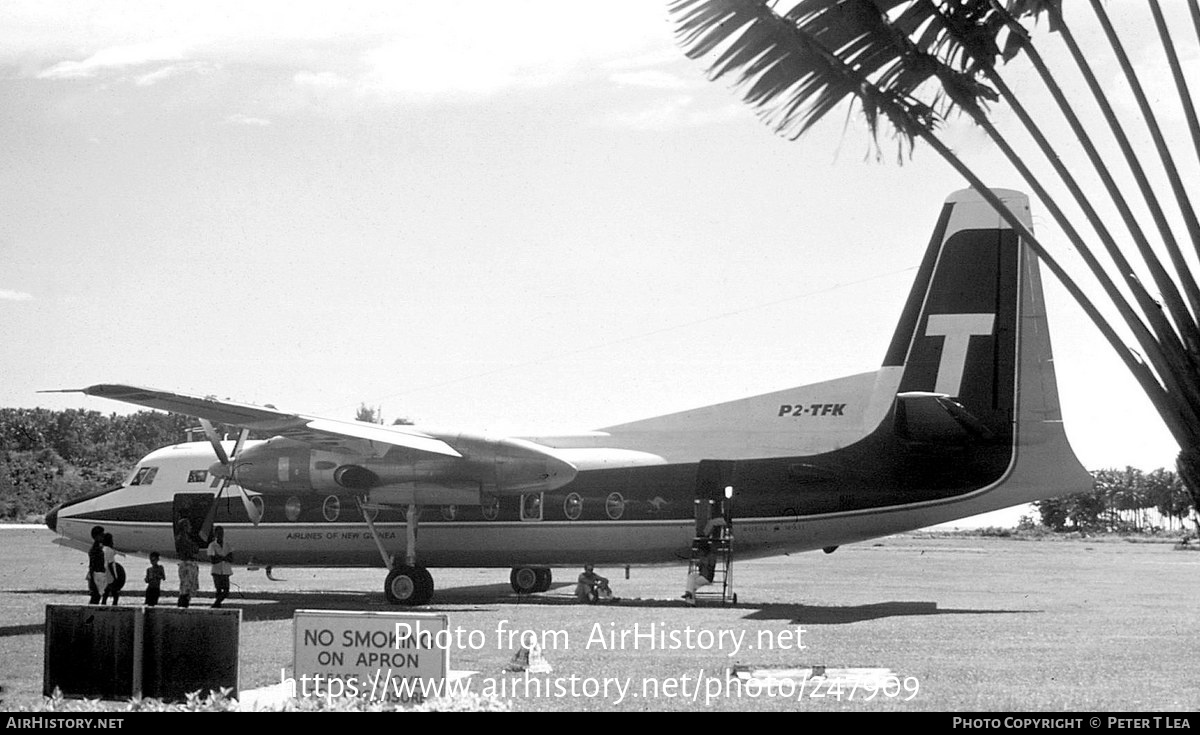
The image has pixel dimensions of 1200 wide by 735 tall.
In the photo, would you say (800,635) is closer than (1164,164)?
No

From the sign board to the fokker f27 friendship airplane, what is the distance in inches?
416

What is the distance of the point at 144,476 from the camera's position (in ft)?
85.1

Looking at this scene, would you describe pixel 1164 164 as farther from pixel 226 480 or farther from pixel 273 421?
pixel 226 480

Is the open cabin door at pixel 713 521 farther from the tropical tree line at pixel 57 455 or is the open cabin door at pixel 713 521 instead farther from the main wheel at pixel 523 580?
the tropical tree line at pixel 57 455

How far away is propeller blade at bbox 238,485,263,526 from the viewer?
78.5 feet

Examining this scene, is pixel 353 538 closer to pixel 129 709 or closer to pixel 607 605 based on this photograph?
pixel 607 605

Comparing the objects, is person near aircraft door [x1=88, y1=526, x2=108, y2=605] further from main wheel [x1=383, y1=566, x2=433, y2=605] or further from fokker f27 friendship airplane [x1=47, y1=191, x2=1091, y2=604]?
main wheel [x1=383, y1=566, x2=433, y2=605]

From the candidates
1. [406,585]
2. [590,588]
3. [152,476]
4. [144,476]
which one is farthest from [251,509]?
[590,588]

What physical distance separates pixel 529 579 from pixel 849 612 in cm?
800

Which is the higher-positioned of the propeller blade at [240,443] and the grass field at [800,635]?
the propeller blade at [240,443]

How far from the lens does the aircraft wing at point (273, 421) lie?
60.9 feet

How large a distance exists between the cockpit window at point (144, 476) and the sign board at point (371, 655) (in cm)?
1723

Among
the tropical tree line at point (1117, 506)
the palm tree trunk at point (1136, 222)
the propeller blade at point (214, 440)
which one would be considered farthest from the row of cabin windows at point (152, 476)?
the tropical tree line at point (1117, 506)

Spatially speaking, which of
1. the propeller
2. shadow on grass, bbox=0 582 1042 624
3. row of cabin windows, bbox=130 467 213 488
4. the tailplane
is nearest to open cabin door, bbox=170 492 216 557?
row of cabin windows, bbox=130 467 213 488
